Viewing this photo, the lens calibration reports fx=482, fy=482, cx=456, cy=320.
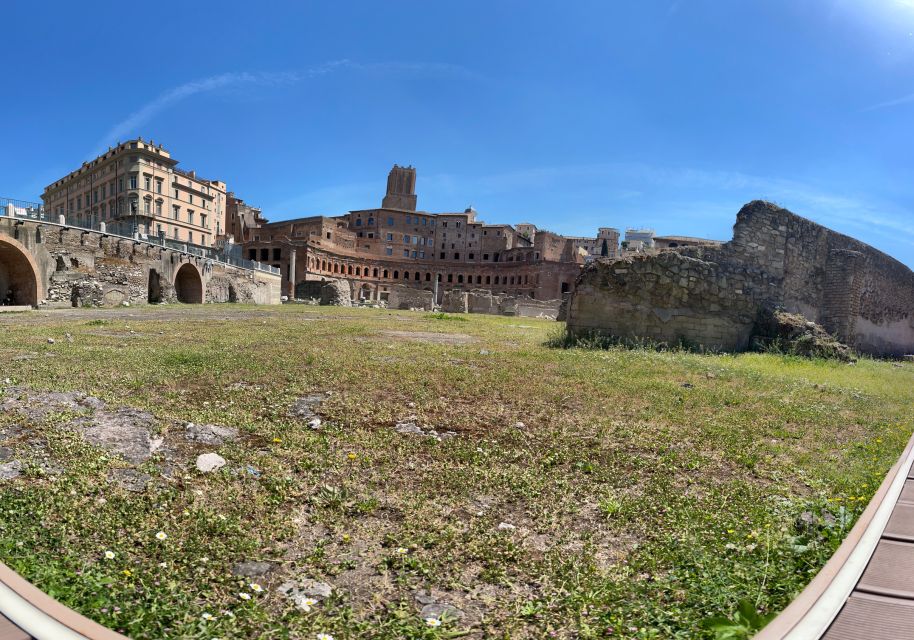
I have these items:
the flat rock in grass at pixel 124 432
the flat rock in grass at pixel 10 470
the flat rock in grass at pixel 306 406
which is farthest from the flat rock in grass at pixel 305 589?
the flat rock in grass at pixel 306 406

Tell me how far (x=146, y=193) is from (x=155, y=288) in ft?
135

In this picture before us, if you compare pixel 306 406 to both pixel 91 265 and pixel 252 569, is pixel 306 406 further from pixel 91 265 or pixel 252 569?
pixel 91 265

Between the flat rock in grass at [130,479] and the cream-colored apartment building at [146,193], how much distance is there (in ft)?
209

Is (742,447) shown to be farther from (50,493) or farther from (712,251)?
(712,251)

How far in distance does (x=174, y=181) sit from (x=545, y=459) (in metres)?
75.0

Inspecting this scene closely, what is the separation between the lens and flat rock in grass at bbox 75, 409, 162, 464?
145 inches

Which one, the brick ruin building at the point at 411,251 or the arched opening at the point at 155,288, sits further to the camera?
the brick ruin building at the point at 411,251

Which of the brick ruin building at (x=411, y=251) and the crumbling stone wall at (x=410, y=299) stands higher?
the brick ruin building at (x=411, y=251)

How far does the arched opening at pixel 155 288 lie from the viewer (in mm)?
28641

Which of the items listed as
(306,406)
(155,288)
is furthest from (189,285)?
(306,406)

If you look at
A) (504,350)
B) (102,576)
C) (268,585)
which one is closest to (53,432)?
(102,576)

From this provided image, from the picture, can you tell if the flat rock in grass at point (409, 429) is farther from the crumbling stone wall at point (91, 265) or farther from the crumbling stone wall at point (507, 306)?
the crumbling stone wall at point (507, 306)

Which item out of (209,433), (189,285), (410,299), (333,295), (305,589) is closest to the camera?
(305,589)

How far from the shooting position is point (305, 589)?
2309 millimetres
